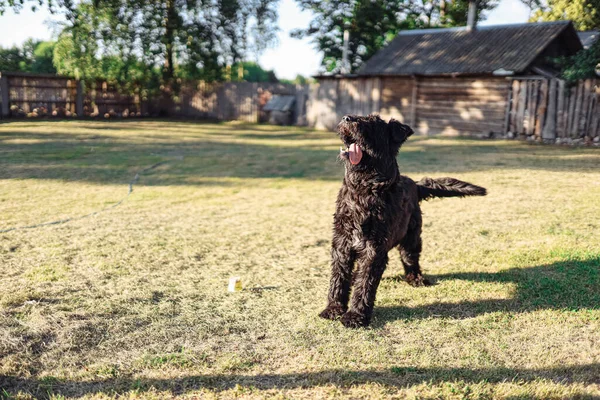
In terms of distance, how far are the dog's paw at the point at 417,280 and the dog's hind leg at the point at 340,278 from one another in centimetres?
110

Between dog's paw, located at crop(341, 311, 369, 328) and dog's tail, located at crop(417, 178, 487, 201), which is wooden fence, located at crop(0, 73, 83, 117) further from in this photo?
dog's paw, located at crop(341, 311, 369, 328)

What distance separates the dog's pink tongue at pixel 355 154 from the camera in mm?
3828

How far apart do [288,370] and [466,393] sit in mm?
1141

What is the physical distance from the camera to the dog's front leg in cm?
407

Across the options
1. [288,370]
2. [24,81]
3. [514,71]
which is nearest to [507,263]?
[288,370]

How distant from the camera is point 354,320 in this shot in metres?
4.06

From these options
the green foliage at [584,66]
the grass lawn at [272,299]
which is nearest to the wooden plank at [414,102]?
the green foliage at [584,66]

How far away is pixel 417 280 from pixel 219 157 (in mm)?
10837

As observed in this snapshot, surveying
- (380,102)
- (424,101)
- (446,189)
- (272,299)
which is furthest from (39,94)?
(446,189)

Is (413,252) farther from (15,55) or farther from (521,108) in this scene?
(15,55)

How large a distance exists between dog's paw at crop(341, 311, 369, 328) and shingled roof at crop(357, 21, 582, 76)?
61.3 ft

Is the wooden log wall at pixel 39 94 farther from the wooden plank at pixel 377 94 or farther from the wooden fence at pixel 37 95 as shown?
the wooden plank at pixel 377 94

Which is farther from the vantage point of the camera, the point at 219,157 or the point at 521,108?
the point at 521,108

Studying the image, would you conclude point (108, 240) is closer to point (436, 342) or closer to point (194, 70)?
point (436, 342)
